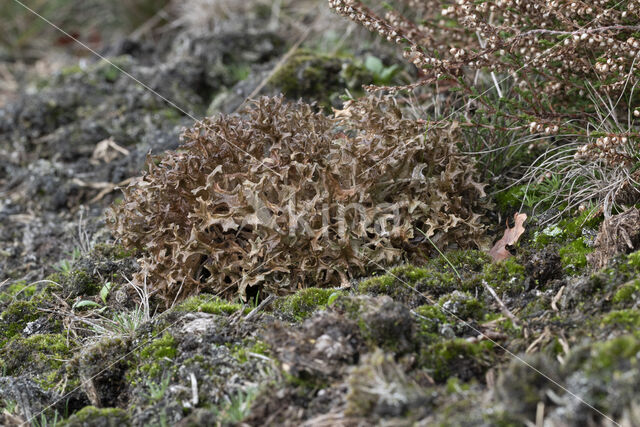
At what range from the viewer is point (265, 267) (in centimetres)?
308

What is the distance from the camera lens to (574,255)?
292 centimetres

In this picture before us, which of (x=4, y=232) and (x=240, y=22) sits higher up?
(x=240, y=22)

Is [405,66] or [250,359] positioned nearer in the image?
[250,359]

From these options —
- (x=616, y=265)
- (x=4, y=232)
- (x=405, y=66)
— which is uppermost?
(x=405, y=66)

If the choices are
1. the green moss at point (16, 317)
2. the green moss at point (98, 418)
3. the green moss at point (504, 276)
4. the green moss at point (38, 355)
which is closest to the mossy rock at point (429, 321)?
the green moss at point (504, 276)

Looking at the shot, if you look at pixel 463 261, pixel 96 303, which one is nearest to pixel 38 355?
pixel 96 303

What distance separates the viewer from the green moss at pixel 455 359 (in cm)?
225

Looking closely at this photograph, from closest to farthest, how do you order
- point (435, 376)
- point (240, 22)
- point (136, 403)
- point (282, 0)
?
point (435, 376) < point (136, 403) < point (240, 22) < point (282, 0)

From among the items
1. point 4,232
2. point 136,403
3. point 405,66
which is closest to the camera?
point 136,403

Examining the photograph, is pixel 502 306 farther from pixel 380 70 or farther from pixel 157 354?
pixel 380 70

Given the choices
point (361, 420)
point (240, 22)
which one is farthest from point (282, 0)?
point (361, 420)

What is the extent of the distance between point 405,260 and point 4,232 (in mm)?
3155

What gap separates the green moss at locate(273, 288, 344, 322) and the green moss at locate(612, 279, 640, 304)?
115cm

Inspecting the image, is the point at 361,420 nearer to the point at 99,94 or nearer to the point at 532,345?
the point at 532,345
